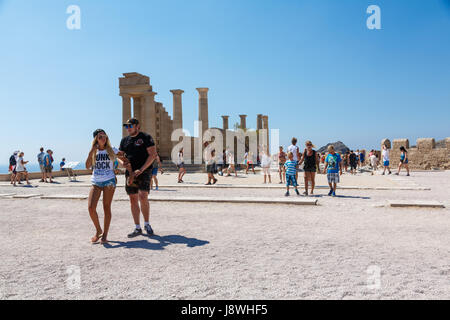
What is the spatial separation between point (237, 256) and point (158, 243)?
53.4 inches

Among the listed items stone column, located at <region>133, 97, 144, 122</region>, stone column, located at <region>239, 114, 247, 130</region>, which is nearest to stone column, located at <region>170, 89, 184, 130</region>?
stone column, located at <region>133, 97, 144, 122</region>

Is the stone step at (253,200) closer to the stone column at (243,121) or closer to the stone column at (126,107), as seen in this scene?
the stone column at (126,107)

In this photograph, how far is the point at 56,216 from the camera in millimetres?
7352

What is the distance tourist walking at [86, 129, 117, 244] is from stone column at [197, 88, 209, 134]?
28934 mm

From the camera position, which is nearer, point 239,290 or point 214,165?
point 239,290

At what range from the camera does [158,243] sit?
4.91m

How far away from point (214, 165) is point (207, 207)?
6.67 m

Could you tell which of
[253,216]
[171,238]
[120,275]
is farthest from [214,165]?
[120,275]

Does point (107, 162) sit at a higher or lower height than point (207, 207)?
higher

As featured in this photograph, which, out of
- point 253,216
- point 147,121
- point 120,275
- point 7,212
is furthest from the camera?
point 147,121
